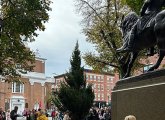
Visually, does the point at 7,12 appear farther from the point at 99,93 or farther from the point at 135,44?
the point at 99,93

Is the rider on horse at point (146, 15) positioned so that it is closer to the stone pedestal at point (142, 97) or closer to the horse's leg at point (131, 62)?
the horse's leg at point (131, 62)

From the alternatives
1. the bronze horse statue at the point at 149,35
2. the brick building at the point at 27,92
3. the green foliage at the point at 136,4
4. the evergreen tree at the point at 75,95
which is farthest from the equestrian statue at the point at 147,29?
the brick building at the point at 27,92

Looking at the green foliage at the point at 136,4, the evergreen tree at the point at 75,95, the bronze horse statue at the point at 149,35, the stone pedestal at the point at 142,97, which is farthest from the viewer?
A: the evergreen tree at the point at 75,95

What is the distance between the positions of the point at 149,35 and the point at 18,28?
1683cm

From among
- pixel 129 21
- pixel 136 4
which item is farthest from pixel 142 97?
pixel 136 4

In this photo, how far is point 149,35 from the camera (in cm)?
1027

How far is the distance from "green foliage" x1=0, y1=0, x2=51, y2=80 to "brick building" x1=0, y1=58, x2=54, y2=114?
53.7 m

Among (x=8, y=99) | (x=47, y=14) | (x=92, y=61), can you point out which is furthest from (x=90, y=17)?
(x=8, y=99)

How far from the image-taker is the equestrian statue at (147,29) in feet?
31.8

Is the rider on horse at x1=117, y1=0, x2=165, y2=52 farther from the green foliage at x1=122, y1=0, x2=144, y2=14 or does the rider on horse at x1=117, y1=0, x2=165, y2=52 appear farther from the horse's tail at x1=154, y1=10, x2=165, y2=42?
the green foliage at x1=122, y1=0, x2=144, y2=14

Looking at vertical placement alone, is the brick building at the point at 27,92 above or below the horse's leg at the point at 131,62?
above

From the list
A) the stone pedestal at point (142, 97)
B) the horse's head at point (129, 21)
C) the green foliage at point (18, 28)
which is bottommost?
the stone pedestal at point (142, 97)

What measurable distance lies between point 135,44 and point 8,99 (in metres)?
74.6

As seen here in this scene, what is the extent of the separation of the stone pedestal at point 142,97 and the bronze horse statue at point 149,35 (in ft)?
2.89
